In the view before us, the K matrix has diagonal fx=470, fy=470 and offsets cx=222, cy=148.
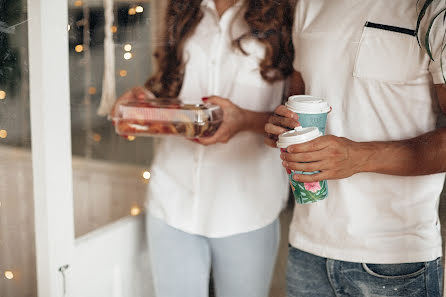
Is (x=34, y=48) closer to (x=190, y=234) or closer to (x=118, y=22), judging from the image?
(x=118, y=22)

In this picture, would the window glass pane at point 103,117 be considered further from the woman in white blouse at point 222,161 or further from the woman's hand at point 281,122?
the woman's hand at point 281,122

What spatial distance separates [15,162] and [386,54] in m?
0.54

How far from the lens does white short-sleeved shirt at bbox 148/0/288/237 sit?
0.70 m

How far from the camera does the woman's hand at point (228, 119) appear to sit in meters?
0.71

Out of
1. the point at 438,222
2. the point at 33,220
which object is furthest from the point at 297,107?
the point at 33,220

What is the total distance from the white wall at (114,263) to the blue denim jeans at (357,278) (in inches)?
10.8

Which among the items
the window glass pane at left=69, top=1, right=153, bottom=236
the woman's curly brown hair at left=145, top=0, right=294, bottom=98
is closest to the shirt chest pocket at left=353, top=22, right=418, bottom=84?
the woman's curly brown hair at left=145, top=0, right=294, bottom=98

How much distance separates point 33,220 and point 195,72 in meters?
0.34

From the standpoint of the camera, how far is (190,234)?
81 cm

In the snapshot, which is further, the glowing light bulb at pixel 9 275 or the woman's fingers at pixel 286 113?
the glowing light bulb at pixel 9 275

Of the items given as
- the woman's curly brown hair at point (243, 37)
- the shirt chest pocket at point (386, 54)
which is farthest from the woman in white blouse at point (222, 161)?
the shirt chest pocket at point (386, 54)

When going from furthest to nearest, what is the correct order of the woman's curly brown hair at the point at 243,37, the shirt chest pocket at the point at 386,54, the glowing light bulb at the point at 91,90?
the glowing light bulb at the point at 91,90
the woman's curly brown hair at the point at 243,37
the shirt chest pocket at the point at 386,54

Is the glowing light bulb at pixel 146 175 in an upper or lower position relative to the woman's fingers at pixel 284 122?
lower

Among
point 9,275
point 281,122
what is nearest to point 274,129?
point 281,122
